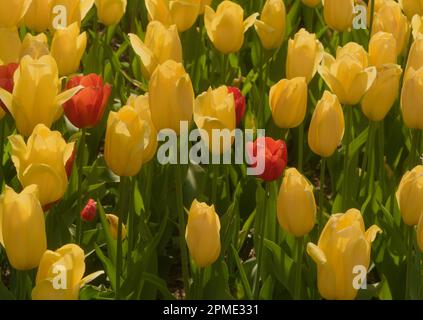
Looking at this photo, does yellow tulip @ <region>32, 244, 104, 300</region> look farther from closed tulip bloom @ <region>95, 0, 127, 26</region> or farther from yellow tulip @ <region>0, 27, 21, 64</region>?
closed tulip bloom @ <region>95, 0, 127, 26</region>

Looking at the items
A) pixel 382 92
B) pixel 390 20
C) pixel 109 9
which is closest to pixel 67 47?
pixel 109 9

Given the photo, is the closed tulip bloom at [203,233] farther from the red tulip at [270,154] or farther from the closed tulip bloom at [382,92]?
the closed tulip bloom at [382,92]

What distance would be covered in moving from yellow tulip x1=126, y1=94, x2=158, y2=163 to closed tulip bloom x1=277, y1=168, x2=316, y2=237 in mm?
314

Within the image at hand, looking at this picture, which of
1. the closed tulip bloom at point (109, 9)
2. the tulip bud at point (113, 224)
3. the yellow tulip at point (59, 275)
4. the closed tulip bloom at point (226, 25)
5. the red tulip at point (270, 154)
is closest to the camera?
the yellow tulip at point (59, 275)

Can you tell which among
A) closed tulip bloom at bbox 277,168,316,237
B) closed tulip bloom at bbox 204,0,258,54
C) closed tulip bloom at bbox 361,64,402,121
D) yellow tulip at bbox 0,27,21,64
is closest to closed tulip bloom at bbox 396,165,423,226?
closed tulip bloom at bbox 277,168,316,237

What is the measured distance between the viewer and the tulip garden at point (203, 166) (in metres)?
2.36

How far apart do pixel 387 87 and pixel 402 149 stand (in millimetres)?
727

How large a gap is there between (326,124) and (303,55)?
0.44 meters

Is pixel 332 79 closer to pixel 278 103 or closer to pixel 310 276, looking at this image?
pixel 278 103

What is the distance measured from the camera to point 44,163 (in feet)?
7.88

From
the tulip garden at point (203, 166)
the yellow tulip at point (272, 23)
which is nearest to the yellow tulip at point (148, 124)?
the tulip garden at point (203, 166)

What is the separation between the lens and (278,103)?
111 inches
